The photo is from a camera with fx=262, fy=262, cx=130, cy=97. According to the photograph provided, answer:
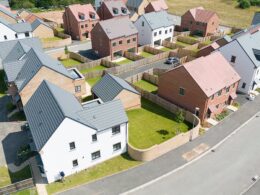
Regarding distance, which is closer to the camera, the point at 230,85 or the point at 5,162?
the point at 5,162

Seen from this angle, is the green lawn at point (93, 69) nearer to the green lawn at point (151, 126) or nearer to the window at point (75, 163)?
the green lawn at point (151, 126)

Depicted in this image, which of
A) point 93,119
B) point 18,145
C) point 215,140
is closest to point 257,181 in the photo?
point 215,140

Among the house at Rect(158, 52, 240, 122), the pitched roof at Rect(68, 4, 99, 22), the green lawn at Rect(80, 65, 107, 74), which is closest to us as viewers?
the house at Rect(158, 52, 240, 122)

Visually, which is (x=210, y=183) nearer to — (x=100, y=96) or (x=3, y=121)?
(x=100, y=96)

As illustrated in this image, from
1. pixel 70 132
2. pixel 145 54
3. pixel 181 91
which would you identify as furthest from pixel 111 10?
pixel 70 132

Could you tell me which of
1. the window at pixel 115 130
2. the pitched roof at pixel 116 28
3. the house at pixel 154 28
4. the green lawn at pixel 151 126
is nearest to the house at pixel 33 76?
the green lawn at pixel 151 126

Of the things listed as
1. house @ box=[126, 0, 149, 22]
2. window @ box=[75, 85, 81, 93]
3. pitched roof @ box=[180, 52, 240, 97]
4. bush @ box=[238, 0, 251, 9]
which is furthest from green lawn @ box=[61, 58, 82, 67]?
bush @ box=[238, 0, 251, 9]

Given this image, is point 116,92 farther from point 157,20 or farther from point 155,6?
point 155,6

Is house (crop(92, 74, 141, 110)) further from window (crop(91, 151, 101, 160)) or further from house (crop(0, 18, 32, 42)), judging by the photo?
house (crop(0, 18, 32, 42))
